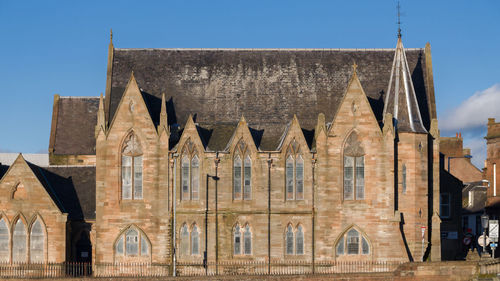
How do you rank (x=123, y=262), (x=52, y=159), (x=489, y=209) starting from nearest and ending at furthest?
(x=123, y=262), (x=52, y=159), (x=489, y=209)

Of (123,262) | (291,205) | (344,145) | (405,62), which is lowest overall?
(123,262)

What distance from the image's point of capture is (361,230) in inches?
2275

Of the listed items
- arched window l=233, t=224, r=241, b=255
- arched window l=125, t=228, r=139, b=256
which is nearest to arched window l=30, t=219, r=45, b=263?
arched window l=125, t=228, r=139, b=256

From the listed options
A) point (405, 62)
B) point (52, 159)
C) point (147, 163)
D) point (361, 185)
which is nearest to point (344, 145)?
point (361, 185)

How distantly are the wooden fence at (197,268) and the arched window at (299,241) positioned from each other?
68cm

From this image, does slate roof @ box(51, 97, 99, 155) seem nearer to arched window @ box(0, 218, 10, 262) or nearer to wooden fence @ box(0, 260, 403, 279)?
arched window @ box(0, 218, 10, 262)

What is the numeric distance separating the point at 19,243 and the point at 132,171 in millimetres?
8124

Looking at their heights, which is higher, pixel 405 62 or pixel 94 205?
pixel 405 62

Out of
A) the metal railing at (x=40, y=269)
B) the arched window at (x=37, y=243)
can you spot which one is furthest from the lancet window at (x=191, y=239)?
the arched window at (x=37, y=243)

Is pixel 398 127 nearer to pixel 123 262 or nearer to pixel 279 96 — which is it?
pixel 279 96

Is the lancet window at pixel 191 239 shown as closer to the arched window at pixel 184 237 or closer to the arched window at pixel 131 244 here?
the arched window at pixel 184 237

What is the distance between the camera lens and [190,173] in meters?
58.3

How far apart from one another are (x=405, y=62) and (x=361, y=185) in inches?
347

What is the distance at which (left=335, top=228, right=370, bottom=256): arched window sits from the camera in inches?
2276
